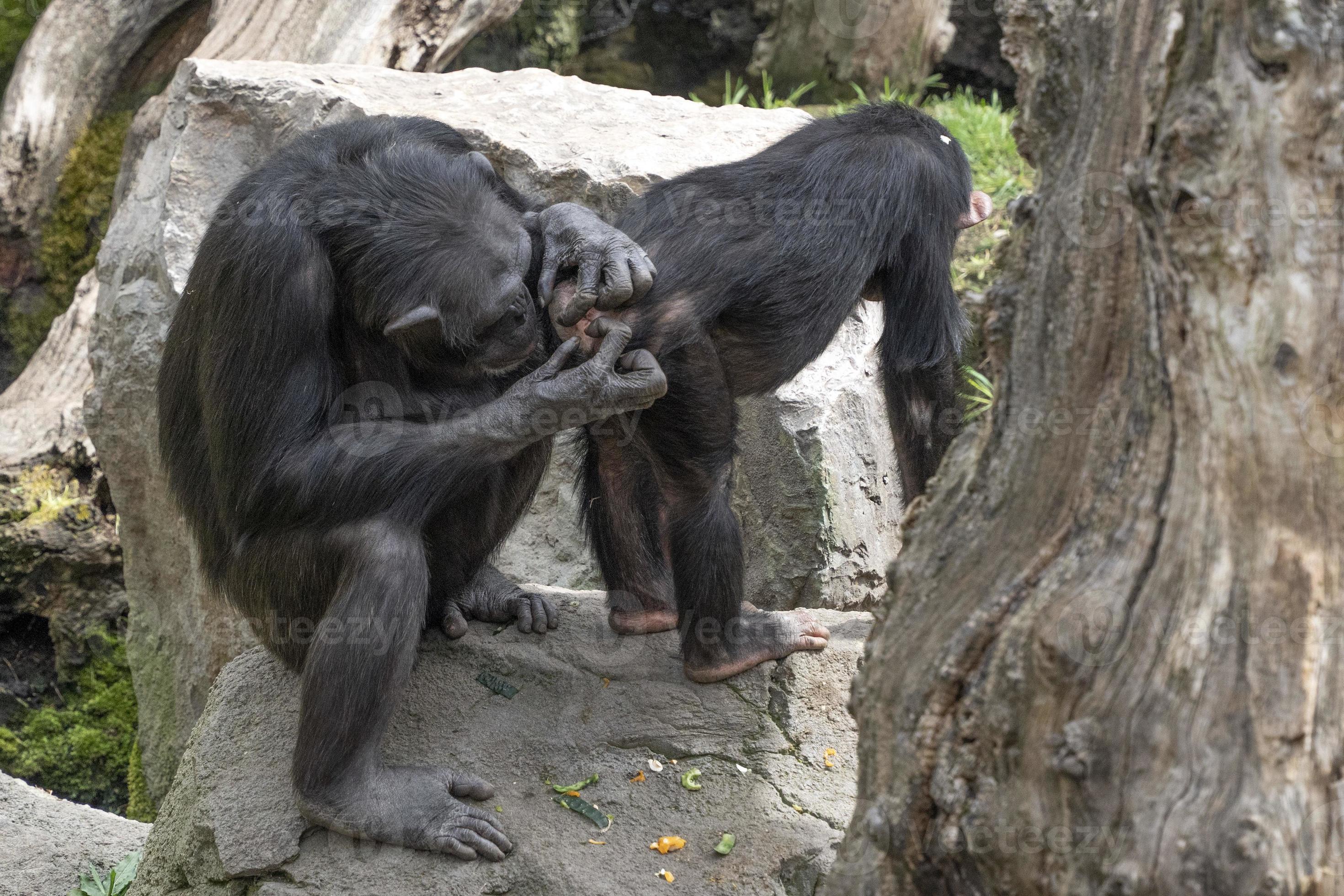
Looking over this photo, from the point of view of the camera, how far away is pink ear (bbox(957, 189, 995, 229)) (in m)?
4.30

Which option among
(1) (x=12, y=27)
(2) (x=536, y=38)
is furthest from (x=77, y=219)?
(2) (x=536, y=38)

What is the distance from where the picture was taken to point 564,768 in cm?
374

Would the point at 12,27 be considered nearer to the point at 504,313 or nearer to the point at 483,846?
the point at 504,313

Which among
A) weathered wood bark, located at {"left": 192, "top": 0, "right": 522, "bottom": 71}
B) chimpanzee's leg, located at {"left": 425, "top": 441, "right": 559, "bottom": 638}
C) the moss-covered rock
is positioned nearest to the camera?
chimpanzee's leg, located at {"left": 425, "top": 441, "right": 559, "bottom": 638}

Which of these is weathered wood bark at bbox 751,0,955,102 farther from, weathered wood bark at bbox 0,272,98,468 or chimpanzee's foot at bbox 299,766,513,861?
chimpanzee's foot at bbox 299,766,513,861

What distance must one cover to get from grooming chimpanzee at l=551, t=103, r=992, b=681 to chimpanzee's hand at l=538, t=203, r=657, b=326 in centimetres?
7

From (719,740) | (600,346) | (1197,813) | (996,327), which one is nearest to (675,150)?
(600,346)

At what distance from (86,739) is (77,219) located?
11.1 feet

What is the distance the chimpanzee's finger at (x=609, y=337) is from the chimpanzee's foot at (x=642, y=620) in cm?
113

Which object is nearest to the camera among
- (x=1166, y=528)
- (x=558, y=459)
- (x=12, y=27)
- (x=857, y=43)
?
(x=1166, y=528)

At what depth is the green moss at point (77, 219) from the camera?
8062 millimetres

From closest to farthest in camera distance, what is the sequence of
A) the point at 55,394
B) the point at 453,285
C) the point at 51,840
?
1. the point at 453,285
2. the point at 51,840
3. the point at 55,394

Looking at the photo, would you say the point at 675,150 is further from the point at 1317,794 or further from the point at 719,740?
the point at 1317,794

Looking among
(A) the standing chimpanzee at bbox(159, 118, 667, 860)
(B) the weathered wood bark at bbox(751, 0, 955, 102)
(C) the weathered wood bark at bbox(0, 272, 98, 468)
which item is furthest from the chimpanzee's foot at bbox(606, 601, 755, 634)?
(B) the weathered wood bark at bbox(751, 0, 955, 102)
